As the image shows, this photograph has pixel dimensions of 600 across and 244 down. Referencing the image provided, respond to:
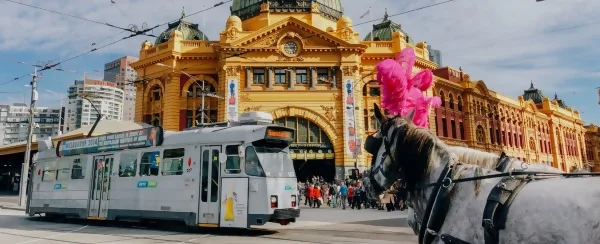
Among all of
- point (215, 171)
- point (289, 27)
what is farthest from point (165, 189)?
point (289, 27)

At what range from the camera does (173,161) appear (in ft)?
44.7

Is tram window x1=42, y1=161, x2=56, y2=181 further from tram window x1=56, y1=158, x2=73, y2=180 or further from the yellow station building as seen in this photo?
the yellow station building

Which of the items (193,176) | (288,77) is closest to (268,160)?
(193,176)

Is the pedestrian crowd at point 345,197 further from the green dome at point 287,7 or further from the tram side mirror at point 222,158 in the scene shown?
the green dome at point 287,7

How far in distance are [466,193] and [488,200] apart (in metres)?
0.28

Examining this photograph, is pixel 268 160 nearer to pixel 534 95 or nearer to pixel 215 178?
pixel 215 178

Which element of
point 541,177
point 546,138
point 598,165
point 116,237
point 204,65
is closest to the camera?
point 541,177

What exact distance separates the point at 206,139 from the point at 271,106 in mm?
22825

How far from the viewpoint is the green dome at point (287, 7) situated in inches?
1619

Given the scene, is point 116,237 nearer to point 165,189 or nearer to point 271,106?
point 165,189

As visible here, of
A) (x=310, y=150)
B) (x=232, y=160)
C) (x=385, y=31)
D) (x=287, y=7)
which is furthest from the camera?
(x=385, y=31)

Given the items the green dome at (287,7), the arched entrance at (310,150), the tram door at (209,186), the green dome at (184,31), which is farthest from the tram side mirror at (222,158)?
the green dome at (184,31)

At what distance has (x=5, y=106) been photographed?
288 feet

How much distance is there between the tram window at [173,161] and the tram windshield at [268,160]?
8.08 ft
